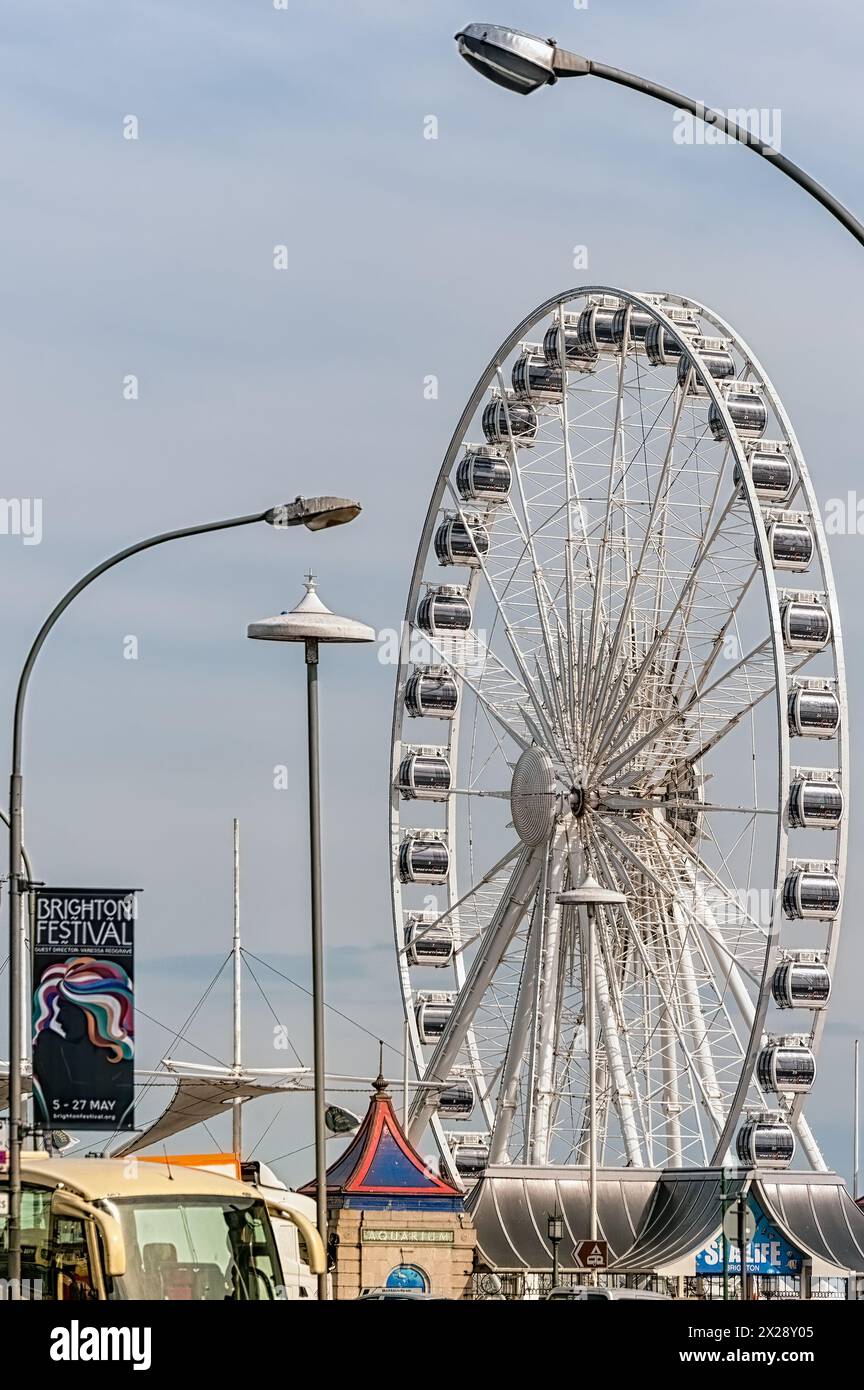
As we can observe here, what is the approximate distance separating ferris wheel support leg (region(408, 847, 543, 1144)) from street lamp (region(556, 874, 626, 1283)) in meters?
3.12

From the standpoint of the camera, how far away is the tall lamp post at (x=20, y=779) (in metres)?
31.4

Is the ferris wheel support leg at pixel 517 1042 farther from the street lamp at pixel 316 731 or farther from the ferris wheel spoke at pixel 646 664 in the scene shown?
the street lamp at pixel 316 731

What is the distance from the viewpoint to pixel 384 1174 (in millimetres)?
61031

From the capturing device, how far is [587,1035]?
2404 inches

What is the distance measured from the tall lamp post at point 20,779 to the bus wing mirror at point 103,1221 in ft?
4.58

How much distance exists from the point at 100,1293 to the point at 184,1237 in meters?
1.22

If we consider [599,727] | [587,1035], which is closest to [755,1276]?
[587,1035]

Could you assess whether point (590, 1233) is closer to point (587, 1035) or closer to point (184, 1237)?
point (587, 1035)

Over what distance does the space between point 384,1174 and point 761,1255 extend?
317 inches

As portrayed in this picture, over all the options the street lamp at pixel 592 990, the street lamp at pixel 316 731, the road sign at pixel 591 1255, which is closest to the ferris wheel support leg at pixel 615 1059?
the street lamp at pixel 592 990

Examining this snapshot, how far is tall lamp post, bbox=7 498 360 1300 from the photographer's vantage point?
103ft

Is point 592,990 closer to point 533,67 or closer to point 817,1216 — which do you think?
point 817,1216
